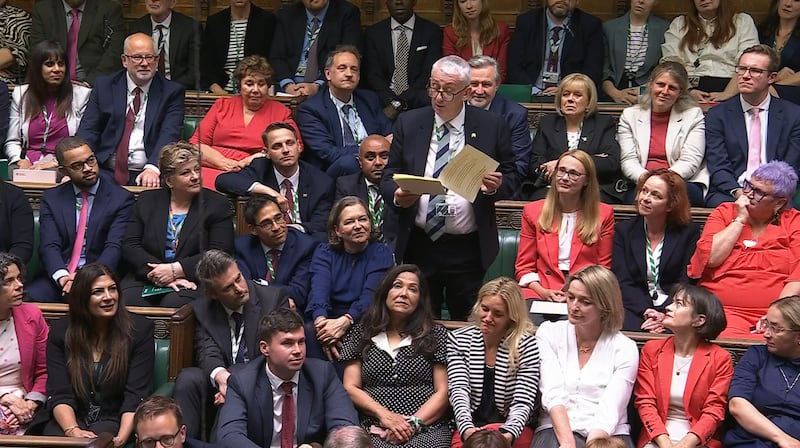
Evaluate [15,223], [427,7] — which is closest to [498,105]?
[427,7]

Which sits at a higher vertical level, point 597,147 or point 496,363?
point 597,147

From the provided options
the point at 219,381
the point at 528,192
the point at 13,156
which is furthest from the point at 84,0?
the point at 219,381

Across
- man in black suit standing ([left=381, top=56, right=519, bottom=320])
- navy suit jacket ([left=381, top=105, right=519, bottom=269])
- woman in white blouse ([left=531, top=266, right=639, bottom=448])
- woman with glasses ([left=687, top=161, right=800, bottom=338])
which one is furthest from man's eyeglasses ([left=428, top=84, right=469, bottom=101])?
woman with glasses ([left=687, top=161, right=800, bottom=338])

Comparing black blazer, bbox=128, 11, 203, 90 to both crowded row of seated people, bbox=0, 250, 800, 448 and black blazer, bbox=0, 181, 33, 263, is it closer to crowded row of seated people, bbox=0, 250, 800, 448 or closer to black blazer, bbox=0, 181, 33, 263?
black blazer, bbox=0, 181, 33, 263

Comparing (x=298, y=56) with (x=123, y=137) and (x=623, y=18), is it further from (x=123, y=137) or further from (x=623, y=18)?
(x=623, y=18)

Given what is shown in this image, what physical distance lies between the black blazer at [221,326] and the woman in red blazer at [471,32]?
7.56 ft

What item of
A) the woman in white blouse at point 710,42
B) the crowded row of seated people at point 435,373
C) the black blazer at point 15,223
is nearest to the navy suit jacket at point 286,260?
the crowded row of seated people at point 435,373

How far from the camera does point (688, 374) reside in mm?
4016

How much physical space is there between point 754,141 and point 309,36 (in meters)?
2.23

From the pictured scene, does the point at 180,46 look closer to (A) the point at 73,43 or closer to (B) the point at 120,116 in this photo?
(A) the point at 73,43

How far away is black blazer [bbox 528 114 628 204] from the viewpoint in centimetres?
531

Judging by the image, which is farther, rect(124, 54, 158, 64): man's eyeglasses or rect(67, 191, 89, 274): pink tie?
rect(124, 54, 158, 64): man's eyeglasses

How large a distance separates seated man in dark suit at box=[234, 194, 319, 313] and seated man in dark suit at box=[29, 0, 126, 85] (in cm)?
198

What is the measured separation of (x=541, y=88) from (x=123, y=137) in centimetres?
209
